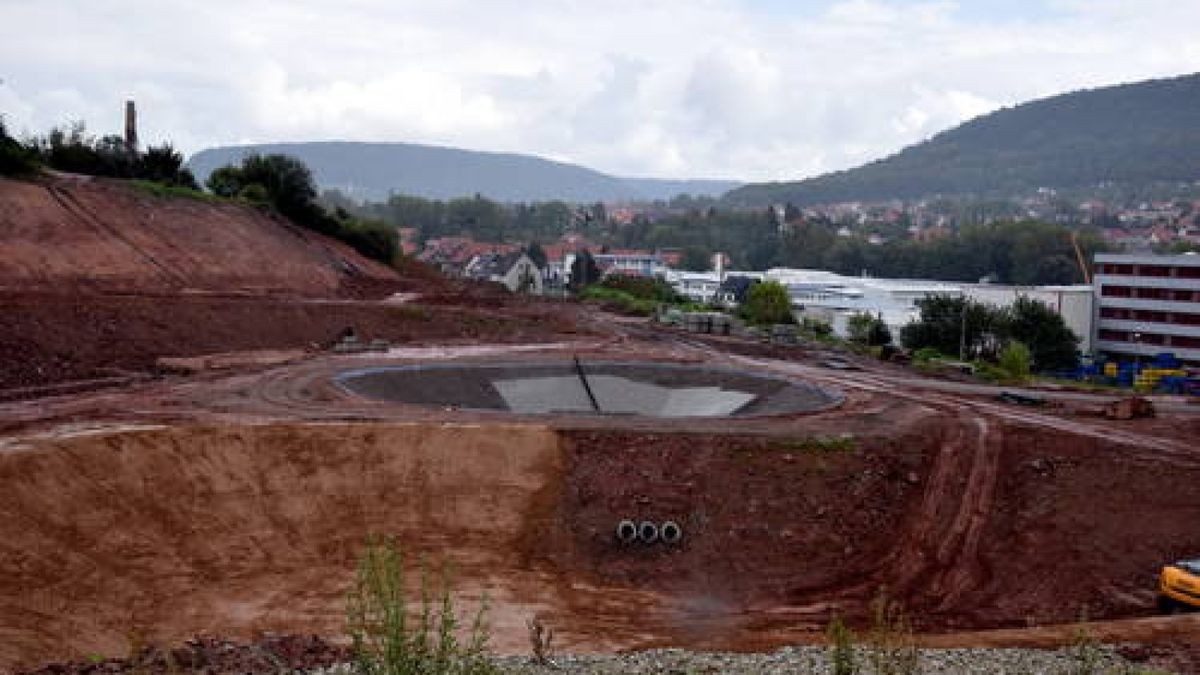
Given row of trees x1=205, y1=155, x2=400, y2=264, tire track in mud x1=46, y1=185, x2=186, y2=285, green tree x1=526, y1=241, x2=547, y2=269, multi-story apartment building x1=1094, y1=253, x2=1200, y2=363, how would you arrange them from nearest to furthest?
tire track in mud x1=46, y1=185, x2=186, y2=285
row of trees x1=205, y1=155, x2=400, y2=264
multi-story apartment building x1=1094, y1=253, x2=1200, y2=363
green tree x1=526, y1=241, x2=547, y2=269

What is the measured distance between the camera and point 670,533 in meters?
26.0

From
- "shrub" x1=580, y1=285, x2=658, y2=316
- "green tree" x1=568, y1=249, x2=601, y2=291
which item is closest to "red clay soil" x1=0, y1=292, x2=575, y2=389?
"shrub" x1=580, y1=285, x2=658, y2=316

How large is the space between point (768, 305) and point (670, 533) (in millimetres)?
59194

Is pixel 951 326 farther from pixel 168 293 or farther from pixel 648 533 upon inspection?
pixel 648 533

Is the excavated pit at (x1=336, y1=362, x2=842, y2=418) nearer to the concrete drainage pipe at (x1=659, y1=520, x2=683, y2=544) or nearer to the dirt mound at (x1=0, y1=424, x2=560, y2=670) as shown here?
the dirt mound at (x1=0, y1=424, x2=560, y2=670)

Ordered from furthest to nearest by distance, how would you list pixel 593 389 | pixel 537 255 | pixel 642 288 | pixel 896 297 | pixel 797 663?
1. pixel 537 255
2. pixel 896 297
3. pixel 642 288
4. pixel 593 389
5. pixel 797 663

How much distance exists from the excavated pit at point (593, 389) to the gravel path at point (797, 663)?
19.2 m

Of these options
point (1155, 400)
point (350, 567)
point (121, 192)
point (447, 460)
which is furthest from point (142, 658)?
point (121, 192)

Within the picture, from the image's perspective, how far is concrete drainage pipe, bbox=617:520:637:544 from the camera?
25797 millimetres

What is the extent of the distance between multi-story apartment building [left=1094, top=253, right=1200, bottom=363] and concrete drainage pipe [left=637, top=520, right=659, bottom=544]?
6995 centimetres

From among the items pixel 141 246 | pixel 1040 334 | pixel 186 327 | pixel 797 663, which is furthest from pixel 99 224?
pixel 1040 334

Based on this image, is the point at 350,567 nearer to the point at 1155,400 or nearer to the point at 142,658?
the point at 142,658

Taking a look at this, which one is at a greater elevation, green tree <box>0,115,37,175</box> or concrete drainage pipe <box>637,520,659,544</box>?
green tree <box>0,115,37,175</box>

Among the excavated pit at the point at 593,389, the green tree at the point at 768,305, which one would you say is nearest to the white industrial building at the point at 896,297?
the green tree at the point at 768,305
